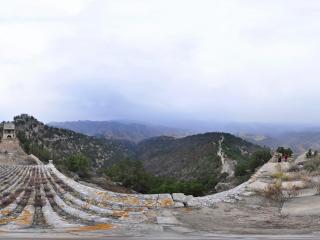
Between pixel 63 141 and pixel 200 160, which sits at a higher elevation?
pixel 63 141

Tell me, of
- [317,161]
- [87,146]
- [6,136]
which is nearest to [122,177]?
[6,136]

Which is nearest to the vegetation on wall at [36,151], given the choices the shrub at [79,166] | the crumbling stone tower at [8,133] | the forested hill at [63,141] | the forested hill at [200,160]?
the crumbling stone tower at [8,133]

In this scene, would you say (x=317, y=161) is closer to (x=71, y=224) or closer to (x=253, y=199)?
(x=253, y=199)

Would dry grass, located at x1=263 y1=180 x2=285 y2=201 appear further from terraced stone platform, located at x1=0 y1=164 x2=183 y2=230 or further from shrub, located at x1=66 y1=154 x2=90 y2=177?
shrub, located at x1=66 y1=154 x2=90 y2=177

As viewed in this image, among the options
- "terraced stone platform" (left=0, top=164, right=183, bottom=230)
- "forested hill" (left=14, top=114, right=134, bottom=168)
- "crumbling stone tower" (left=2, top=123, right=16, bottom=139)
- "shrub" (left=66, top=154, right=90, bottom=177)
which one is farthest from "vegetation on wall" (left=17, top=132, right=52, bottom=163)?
"terraced stone platform" (left=0, top=164, right=183, bottom=230)

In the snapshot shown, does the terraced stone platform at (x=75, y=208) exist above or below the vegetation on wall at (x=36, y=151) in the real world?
below

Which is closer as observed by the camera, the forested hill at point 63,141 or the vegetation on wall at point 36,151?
the vegetation on wall at point 36,151

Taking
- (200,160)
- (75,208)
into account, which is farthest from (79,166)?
(200,160)

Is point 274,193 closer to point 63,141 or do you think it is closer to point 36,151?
point 36,151

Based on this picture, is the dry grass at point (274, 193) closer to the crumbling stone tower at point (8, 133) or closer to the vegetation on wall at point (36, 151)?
the vegetation on wall at point (36, 151)

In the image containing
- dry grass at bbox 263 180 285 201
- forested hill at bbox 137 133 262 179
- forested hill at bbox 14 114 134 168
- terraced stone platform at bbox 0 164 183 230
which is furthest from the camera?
forested hill at bbox 14 114 134 168

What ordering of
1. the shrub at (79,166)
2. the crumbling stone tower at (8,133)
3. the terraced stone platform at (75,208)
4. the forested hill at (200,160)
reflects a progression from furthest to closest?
the forested hill at (200,160) → the crumbling stone tower at (8,133) → the shrub at (79,166) → the terraced stone platform at (75,208)

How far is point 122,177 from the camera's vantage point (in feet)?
243

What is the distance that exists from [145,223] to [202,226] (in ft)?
2.85
